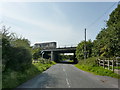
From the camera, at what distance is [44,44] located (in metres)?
76.3

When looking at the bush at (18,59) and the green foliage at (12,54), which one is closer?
the green foliage at (12,54)

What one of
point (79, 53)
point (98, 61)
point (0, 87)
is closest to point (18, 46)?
point (0, 87)

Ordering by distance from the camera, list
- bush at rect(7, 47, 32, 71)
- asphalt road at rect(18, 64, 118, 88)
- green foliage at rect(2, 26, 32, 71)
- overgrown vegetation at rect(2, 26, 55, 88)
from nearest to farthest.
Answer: asphalt road at rect(18, 64, 118, 88) → overgrown vegetation at rect(2, 26, 55, 88) → green foliage at rect(2, 26, 32, 71) → bush at rect(7, 47, 32, 71)

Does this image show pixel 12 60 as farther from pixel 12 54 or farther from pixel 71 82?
pixel 71 82

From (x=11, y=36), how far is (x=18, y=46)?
1.16 m

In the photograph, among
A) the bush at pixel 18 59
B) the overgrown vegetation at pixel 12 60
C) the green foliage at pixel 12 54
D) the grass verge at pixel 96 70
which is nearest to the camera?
the overgrown vegetation at pixel 12 60

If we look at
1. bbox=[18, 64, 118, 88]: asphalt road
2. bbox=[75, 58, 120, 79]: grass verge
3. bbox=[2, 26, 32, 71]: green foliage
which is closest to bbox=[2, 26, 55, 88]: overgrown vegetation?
bbox=[2, 26, 32, 71]: green foliage

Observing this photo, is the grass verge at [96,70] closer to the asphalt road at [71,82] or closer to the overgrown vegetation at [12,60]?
the asphalt road at [71,82]

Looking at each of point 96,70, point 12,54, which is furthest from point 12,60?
point 96,70

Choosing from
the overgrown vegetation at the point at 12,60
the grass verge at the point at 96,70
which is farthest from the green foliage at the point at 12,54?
the grass verge at the point at 96,70

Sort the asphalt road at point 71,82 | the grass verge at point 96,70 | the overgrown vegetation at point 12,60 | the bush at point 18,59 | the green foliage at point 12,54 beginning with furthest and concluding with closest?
the grass verge at point 96,70
the bush at point 18,59
the green foliage at point 12,54
the overgrown vegetation at point 12,60
the asphalt road at point 71,82

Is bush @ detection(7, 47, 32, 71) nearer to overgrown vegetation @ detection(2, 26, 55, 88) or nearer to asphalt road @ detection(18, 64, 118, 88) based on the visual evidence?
overgrown vegetation @ detection(2, 26, 55, 88)

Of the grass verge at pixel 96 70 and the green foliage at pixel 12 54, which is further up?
the green foliage at pixel 12 54

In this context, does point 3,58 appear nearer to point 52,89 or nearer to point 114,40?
point 52,89
